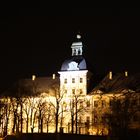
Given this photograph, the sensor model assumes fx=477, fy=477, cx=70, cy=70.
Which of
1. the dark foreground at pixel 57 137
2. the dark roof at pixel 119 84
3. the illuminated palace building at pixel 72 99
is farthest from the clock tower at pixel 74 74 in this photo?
the dark foreground at pixel 57 137

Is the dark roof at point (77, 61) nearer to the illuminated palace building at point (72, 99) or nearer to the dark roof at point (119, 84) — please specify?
the illuminated palace building at point (72, 99)

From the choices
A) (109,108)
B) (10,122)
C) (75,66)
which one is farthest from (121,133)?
(10,122)

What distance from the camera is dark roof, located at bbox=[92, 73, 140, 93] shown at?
103 m

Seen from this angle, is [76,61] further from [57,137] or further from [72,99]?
[57,137]

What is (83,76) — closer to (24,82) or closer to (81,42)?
(81,42)

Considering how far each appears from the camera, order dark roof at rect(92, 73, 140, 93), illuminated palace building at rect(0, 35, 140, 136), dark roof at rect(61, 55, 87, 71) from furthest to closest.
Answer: dark roof at rect(61, 55, 87, 71) → dark roof at rect(92, 73, 140, 93) → illuminated palace building at rect(0, 35, 140, 136)

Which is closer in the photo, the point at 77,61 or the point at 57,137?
the point at 57,137

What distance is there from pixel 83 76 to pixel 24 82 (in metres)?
17.9

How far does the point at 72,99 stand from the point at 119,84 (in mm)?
11054

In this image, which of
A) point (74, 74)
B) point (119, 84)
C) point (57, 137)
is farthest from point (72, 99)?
point (57, 137)

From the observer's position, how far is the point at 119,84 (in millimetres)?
105750

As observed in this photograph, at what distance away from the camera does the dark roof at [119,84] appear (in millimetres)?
103000

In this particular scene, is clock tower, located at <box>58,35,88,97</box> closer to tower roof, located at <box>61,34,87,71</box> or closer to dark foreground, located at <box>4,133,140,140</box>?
tower roof, located at <box>61,34,87,71</box>

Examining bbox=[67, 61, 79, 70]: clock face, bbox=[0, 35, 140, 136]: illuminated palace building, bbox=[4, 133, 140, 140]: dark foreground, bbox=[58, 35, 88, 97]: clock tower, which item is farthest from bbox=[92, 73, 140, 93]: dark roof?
bbox=[4, 133, 140, 140]: dark foreground
